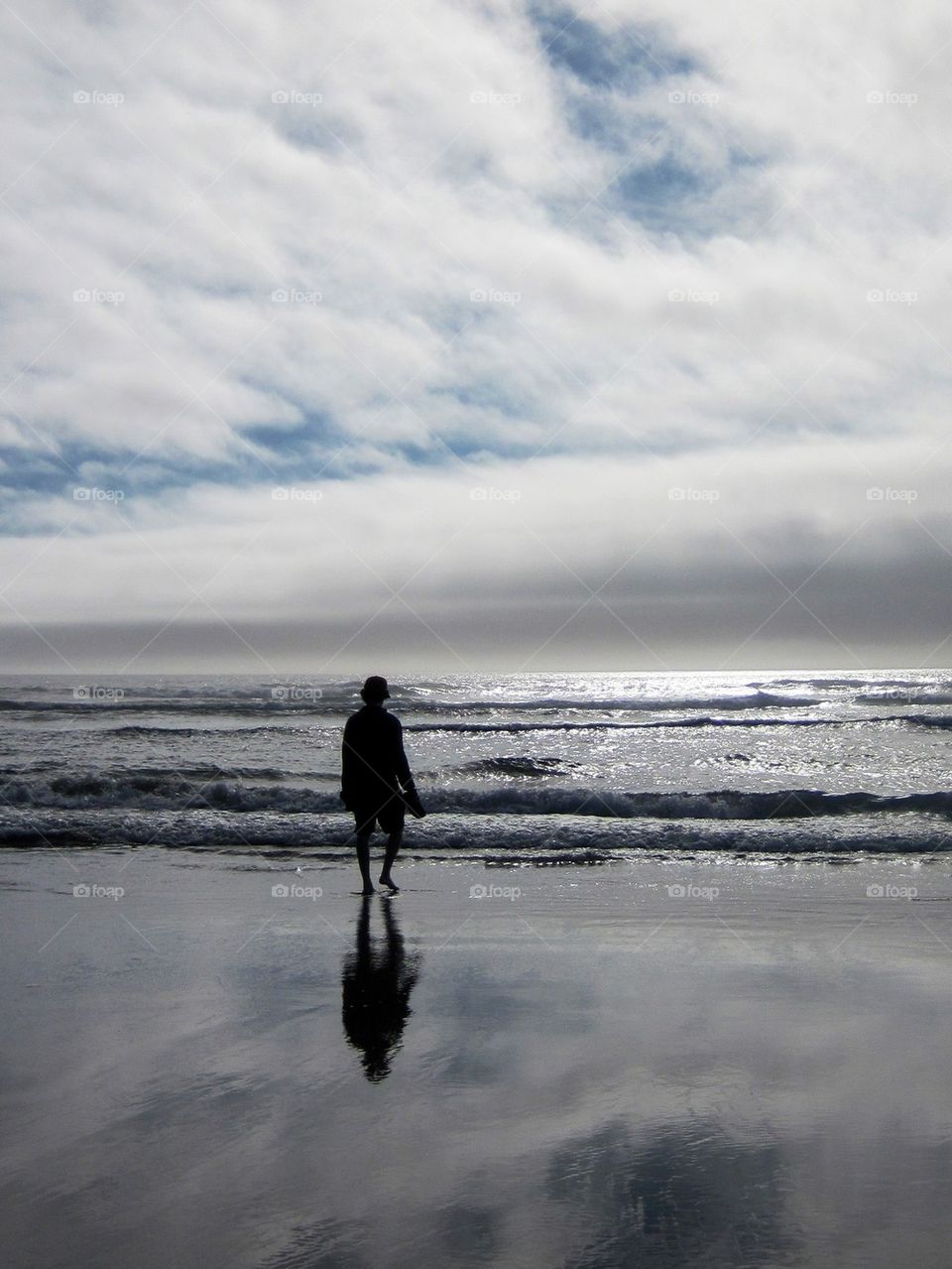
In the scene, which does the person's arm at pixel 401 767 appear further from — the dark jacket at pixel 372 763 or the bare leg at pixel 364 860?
the bare leg at pixel 364 860

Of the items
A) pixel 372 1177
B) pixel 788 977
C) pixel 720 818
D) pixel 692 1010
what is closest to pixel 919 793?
pixel 720 818

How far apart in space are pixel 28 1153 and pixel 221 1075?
92 centimetres

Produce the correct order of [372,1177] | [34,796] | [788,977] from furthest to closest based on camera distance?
[34,796] → [788,977] → [372,1177]

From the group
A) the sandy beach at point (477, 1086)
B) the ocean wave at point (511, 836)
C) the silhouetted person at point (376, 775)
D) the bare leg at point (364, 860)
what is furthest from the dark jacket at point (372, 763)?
the ocean wave at point (511, 836)

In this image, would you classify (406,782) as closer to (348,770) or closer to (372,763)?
(372,763)

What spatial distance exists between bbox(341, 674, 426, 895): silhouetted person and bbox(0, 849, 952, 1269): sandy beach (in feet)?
4.31

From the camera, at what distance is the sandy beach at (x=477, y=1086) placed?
2.87 meters

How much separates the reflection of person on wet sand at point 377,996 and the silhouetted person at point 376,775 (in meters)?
1.76

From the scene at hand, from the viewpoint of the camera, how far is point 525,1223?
291 centimetres

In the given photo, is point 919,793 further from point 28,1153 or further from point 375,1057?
point 28,1153

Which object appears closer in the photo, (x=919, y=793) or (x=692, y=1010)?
(x=692, y=1010)

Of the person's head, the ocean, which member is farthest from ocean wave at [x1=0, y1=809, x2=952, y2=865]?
the person's head

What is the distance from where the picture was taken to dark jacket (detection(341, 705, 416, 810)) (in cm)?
919

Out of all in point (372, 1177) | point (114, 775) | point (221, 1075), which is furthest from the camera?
point (114, 775)
